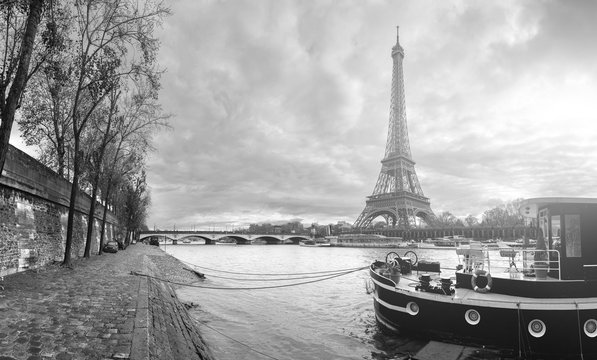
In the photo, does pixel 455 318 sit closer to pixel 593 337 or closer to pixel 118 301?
pixel 593 337

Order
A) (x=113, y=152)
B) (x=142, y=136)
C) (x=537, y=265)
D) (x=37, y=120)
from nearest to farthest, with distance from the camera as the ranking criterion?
(x=537, y=265)
(x=142, y=136)
(x=37, y=120)
(x=113, y=152)

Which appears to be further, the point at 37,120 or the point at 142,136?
the point at 37,120

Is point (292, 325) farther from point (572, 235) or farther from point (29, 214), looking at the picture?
point (29, 214)

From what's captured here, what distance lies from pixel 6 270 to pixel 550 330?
723 inches

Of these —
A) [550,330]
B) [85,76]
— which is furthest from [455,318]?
[85,76]

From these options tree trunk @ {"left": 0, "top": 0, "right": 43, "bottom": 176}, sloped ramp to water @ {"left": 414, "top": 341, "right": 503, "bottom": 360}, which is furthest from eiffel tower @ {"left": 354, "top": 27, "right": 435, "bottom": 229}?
tree trunk @ {"left": 0, "top": 0, "right": 43, "bottom": 176}

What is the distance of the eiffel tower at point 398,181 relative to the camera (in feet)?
373

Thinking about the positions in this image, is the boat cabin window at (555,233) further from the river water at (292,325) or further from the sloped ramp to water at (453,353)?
the river water at (292,325)

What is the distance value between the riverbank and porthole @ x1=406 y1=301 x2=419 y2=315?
6934 mm

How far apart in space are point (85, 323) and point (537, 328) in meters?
11.9

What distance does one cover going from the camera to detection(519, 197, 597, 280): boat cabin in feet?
38.4

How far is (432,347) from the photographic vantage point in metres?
11.8

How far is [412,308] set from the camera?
13.3 m

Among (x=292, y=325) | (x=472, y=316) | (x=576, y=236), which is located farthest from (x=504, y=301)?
(x=292, y=325)
